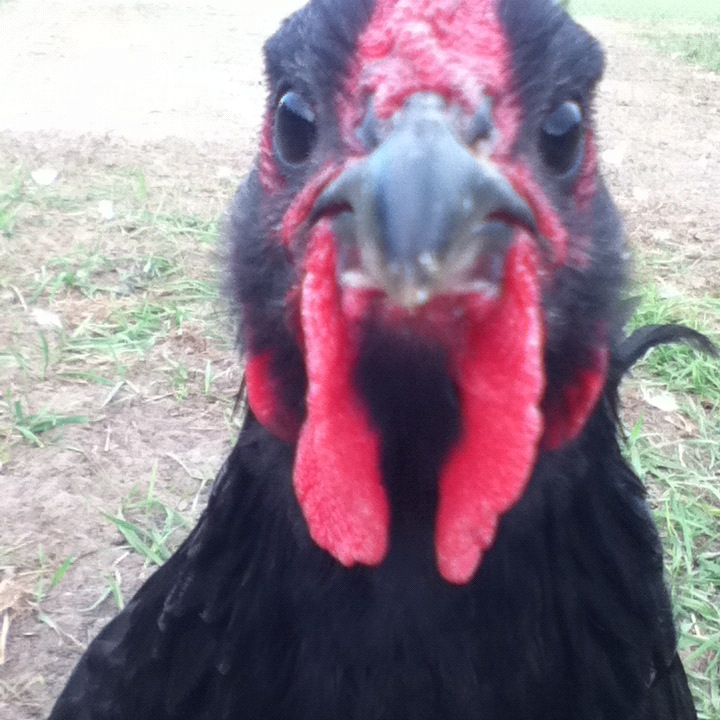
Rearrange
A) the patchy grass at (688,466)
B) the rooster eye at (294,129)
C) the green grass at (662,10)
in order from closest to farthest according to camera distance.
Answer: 1. the rooster eye at (294,129)
2. the patchy grass at (688,466)
3. the green grass at (662,10)

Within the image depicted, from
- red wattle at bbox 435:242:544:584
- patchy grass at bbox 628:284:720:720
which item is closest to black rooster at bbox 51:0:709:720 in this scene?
red wattle at bbox 435:242:544:584

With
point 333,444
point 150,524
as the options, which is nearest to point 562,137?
point 333,444

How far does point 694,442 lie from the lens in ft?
8.96

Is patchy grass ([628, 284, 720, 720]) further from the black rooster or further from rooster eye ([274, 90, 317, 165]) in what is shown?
rooster eye ([274, 90, 317, 165])

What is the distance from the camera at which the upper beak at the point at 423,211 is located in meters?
0.83

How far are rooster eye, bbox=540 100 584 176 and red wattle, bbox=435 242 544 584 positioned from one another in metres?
0.17

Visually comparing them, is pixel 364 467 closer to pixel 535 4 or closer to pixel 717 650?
pixel 535 4

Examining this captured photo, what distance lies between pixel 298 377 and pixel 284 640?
0.35 meters

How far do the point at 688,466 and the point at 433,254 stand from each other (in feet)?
6.94

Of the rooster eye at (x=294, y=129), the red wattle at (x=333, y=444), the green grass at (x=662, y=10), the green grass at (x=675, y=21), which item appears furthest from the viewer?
the green grass at (x=662, y=10)

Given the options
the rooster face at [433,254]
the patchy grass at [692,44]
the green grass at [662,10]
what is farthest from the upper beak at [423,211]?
the green grass at [662,10]

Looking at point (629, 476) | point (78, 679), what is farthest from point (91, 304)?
point (629, 476)

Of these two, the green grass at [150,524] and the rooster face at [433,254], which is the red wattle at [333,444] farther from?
the green grass at [150,524]

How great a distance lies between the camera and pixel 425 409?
1001 mm
